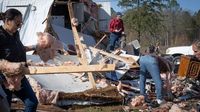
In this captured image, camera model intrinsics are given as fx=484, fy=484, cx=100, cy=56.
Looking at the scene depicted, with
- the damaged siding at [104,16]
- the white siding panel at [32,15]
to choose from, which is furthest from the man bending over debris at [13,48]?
the damaged siding at [104,16]

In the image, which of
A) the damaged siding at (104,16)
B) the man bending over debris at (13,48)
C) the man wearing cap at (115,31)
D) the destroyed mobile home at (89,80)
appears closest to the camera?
the man bending over debris at (13,48)

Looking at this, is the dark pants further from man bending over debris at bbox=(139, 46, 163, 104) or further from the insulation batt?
the insulation batt

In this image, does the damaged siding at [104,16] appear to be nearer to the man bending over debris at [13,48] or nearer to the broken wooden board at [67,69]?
the man bending over debris at [13,48]

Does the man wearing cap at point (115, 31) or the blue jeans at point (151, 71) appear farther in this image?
the man wearing cap at point (115, 31)

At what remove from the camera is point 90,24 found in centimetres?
2356

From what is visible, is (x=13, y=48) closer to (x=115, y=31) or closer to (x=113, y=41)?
(x=113, y=41)

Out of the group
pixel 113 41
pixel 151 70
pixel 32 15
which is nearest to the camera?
pixel 151 70

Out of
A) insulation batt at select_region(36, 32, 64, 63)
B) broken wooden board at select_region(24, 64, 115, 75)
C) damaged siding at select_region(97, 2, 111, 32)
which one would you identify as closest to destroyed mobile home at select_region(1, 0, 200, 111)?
insulation batt at select_region(36, 32, 64, 63)

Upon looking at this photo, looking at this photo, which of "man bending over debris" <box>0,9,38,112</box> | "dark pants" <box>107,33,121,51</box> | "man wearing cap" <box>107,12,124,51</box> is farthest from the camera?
"man wearing cap" <box>107,12,124,51</box>

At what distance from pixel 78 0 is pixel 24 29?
4.32 metres

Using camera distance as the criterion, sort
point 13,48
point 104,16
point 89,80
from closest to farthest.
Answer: point 13,48
point 89,80
point 104,16

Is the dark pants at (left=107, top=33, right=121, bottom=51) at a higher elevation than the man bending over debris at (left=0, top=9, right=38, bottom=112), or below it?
below

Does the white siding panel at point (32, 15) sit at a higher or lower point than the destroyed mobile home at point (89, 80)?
higher

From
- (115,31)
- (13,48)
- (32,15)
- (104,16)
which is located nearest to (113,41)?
(115,31)
